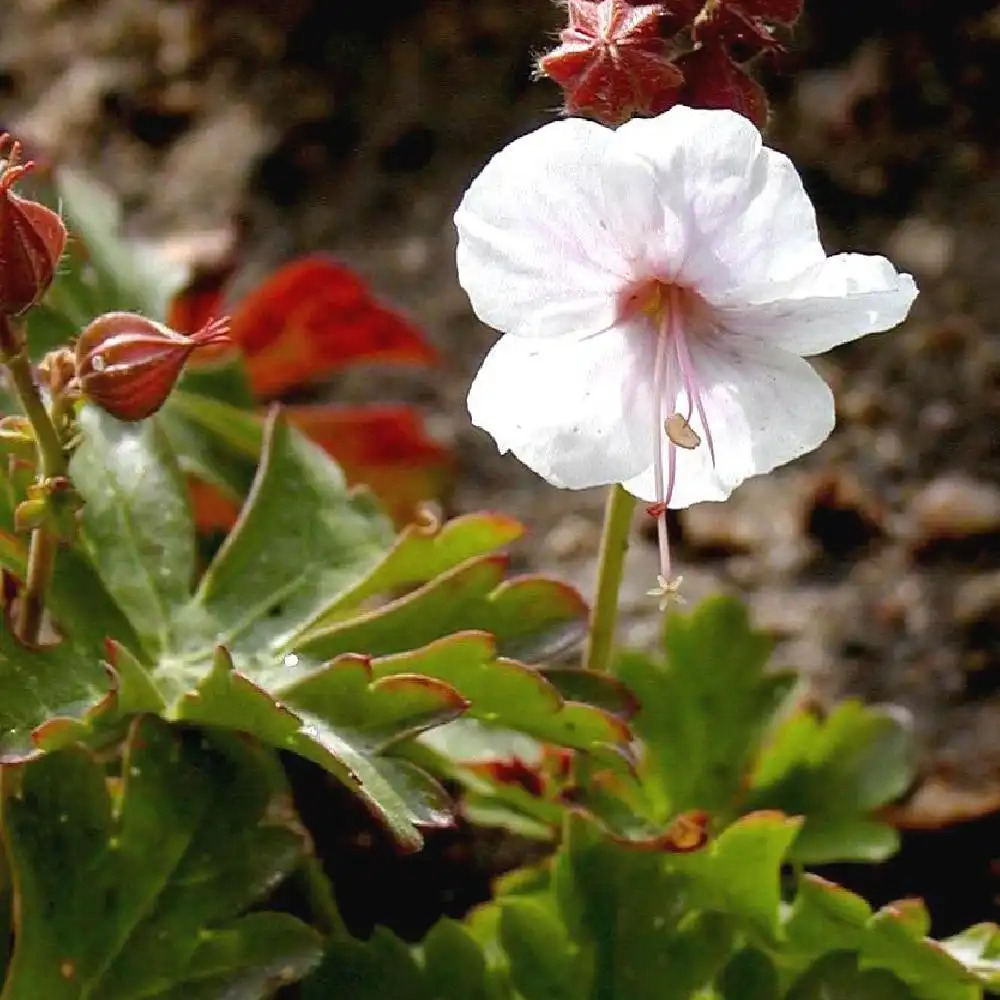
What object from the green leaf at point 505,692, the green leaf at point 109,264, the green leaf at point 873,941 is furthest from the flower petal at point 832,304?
the green leaf at point 109,264

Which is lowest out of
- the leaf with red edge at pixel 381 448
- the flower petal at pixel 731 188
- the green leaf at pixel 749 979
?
the green leaf at pixel 749 979

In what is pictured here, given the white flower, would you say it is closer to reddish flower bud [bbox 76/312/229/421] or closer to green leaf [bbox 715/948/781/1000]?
reddish flower bud [bbox 76/312/229/421]

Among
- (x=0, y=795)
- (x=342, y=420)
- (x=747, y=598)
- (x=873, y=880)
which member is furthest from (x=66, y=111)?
(x=873, y=880)

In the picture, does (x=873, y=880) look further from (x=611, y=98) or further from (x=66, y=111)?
(x=66, y=111)

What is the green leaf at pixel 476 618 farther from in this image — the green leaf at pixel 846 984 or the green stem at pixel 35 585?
the green leaf at pixel 846 984

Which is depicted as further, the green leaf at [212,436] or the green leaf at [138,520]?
the green leaf at [212,436]

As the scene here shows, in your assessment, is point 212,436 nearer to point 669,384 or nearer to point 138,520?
point 138,520

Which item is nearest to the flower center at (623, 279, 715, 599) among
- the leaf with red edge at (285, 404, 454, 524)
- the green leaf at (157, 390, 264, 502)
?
the green leaf at (157, 390, 264, 502)
